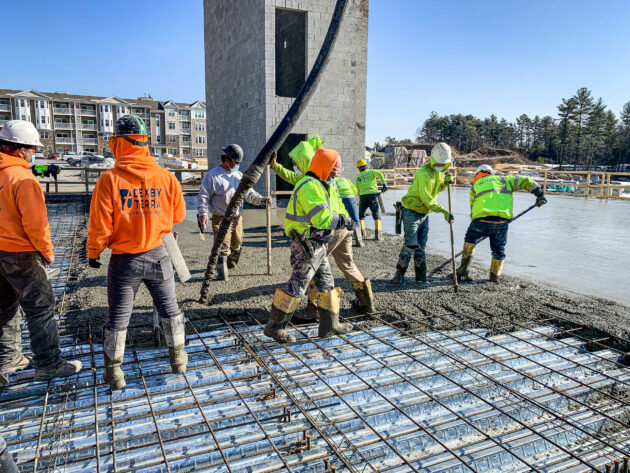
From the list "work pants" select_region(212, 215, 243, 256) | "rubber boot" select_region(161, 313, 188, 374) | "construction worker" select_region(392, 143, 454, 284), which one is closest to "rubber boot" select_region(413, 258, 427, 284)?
"construction worker" select_region(392, 143, 454, 284)

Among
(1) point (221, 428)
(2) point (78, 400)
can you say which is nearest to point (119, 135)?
(2) point (78, 400)

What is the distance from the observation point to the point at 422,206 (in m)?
5.93

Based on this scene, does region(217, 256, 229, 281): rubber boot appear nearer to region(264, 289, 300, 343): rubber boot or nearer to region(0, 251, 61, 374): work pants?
region(264, 289, 300, 343): rubber boot

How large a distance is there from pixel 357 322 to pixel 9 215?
3245mm

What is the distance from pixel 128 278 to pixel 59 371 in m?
0.97

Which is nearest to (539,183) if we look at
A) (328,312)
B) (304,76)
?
(304,76)

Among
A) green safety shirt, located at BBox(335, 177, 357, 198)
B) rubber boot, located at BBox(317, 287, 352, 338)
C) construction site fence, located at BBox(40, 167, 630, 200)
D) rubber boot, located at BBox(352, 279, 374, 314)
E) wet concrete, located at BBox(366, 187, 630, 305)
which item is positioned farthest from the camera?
construction site fence, located at BBox(40, 167, 630, 200)

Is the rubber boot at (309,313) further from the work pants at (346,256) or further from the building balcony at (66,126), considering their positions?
the building balcony at (66,126)

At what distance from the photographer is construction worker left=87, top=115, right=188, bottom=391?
293cm

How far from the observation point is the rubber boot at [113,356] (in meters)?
3.04

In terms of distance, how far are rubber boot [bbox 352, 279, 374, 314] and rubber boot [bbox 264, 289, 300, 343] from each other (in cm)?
110

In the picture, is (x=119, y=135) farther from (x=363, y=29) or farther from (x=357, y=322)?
(x=363, y=29)

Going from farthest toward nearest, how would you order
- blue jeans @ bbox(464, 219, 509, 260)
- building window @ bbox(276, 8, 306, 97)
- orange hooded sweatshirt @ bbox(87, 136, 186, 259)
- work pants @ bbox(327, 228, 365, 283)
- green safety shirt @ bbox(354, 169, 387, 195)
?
1. building window @ bbox(276, 8, 306, 97)
2. green safety shirt @ bbox(354, 169, 387, 195)
3. blue jeans @ bbox(464, 219, 509, 260)
4. work pants @ bbox(327, 228, 365, 283)
5. orange hooded sweatshirt @ bbox(87, 136, 186, 259)

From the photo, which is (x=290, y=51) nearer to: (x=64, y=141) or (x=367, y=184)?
(x=367, y=184)
